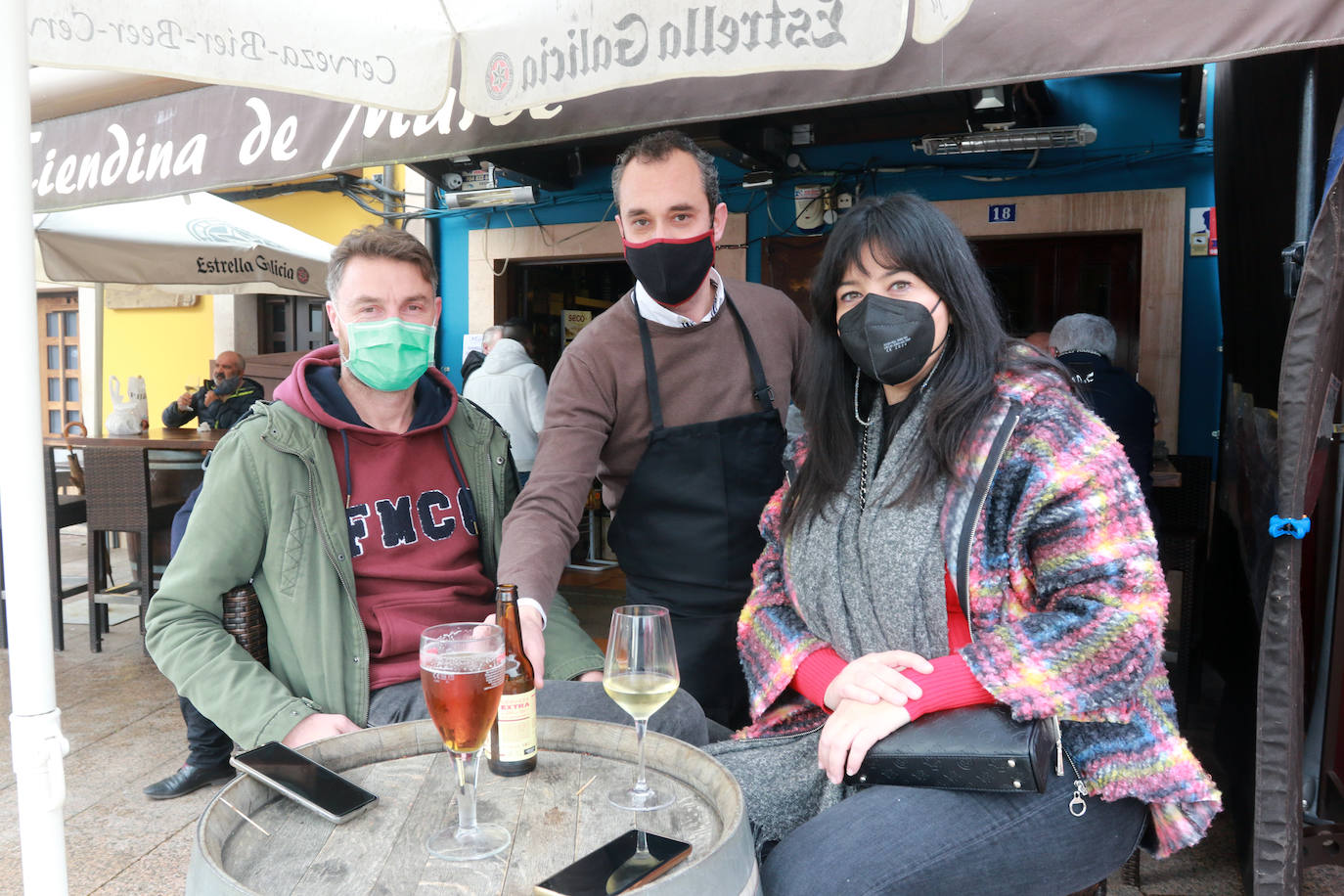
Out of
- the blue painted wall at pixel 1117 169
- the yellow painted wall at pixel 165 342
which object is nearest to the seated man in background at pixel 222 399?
the yellow painted wall at pixel 165 342

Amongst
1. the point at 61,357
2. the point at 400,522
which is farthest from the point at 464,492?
the point at 61,357

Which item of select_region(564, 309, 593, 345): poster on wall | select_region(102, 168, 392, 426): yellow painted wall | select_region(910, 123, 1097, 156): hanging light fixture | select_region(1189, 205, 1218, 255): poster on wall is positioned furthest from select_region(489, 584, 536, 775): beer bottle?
select_region(102, 168, 392, 426): yellow painted wall

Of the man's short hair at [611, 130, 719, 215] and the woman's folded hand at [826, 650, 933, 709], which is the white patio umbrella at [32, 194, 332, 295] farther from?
the woman's folded hand at [826, 650, 933, 709]

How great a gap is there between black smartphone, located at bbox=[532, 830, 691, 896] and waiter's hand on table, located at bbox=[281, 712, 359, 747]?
35.7 inches

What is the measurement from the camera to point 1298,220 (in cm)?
241

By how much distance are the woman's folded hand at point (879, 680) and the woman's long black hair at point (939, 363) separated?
0.93ft

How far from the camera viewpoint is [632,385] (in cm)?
233

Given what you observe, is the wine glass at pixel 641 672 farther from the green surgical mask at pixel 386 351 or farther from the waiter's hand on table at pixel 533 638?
the green surgical mask at pixel 386 351

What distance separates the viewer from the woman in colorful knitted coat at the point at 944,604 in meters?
1.49

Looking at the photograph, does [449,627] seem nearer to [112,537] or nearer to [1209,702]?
[1209,702]

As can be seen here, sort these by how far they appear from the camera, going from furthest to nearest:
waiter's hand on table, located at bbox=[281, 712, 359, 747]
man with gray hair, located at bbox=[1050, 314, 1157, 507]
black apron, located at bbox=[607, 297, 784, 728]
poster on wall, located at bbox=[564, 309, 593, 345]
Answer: poster on wall, located at bbox=[564, 309, 593, 345], man with gray hair, located at bbox=[1050, 314, 1157, 507], black apron, located at bbox=[607, 297, 784, 728], waiter's hand on table, located at bbox=[281, 712, 359, 747]

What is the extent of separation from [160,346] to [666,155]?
8519 mm

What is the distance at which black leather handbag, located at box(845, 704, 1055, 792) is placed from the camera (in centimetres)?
142

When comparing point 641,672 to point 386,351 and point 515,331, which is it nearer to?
point 386,351
